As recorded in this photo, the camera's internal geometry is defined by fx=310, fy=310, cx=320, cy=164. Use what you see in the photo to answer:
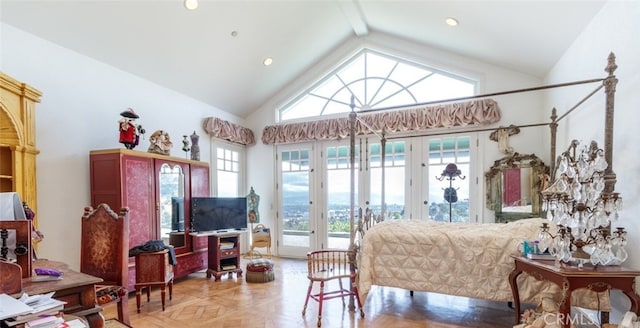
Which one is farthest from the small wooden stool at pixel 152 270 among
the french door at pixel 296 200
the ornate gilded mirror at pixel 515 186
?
the ornate gilded mirror at pixel 515 186

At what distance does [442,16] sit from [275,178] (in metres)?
3.83

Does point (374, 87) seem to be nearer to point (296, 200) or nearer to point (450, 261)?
point (296, 200)

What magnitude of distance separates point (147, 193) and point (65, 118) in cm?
114

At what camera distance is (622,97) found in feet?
7.75

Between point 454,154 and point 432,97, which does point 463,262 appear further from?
Answer: point 432,97

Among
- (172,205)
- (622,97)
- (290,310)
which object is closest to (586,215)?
(622,97)

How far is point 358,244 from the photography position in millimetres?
3385

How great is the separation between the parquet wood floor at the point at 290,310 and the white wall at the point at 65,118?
1.06 m

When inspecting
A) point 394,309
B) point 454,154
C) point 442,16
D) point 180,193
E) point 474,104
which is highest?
point 442,16

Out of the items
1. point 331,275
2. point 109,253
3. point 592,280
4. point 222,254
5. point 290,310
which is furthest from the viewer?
point 222,254

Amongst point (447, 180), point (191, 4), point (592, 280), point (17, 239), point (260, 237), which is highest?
point (191, 4)

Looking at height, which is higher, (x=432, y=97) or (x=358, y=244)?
(x=432, y=97)

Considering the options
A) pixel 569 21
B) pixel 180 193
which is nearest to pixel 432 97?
pixel 569 21

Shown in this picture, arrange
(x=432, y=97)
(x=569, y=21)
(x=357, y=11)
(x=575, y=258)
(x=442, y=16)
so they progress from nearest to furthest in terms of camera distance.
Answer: (x=575, y=258) → (x=569, y=21) → (x=442, y=16) → (x=357, y=11) → (x=432, y=97)
